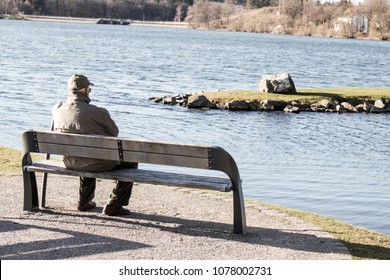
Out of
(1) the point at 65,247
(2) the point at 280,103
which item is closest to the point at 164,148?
(1) the point at 65,247

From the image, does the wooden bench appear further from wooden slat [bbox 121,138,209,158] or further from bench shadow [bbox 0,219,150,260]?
bench shadow [bbox 0,219,150,260]

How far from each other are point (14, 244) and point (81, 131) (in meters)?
1.79

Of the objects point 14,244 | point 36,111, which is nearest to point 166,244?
point 14,244

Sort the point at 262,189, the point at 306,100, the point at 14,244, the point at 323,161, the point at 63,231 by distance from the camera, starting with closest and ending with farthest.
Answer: the point at 14,244 < the point at 63,231 < the point at 262,189 < the point at 323,161 < the point at 306,100

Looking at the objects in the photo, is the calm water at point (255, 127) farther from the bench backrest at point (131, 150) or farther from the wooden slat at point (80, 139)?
the wooden slat at point (80, 139)

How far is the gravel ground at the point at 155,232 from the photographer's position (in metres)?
9.06

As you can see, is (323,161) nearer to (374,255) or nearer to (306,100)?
(374,255)

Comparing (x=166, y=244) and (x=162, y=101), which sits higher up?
(x=166, y=244)

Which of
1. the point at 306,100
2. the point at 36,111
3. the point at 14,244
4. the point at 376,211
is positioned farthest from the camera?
the point at 306,100

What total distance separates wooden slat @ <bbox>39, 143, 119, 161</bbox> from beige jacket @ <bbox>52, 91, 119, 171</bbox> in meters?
0.19

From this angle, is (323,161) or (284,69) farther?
(284,69)

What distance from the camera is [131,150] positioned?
9.96 meters

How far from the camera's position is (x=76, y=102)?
1041 cm

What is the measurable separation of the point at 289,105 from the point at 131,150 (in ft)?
94.5
